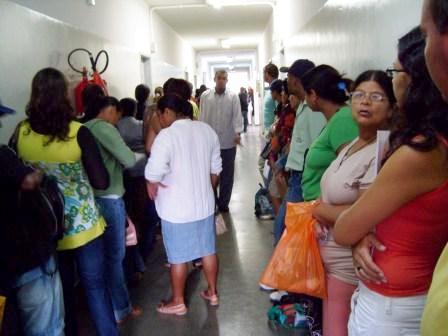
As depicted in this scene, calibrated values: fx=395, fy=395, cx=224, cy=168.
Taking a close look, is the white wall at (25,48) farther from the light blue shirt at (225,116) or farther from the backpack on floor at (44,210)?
the light blue shirt at (225,116)

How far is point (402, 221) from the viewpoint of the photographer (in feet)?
3.03

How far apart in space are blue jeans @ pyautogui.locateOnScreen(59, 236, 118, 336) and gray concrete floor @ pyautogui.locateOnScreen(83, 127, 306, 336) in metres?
0.36

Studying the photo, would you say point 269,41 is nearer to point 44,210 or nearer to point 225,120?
point 225,120

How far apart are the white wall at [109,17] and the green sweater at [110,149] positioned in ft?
3.70

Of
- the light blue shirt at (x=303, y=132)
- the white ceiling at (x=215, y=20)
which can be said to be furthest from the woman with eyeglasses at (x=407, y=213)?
the white ceiling at (x=215, y=20)

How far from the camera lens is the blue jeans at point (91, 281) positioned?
182cm

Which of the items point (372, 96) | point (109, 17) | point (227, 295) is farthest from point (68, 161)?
point (109, 17)

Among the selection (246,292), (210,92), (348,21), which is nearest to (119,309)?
(246,292)

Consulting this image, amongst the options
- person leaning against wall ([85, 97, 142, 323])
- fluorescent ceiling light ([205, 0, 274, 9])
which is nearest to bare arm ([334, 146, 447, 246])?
person leaning against wall ([85, 97, 142, 323])

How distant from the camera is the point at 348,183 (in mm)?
1313

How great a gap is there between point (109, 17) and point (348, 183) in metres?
4.01

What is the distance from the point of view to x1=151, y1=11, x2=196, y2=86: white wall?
274 inches

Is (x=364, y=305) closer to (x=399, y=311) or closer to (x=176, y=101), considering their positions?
(x=399, y=311)

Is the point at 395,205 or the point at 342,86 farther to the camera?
the point at 342,86
